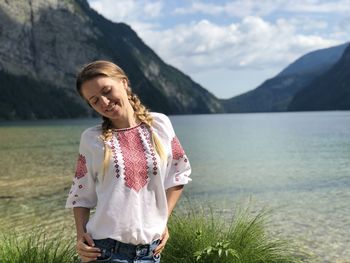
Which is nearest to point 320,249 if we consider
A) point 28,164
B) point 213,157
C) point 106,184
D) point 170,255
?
point 170,255

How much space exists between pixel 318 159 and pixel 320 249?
23.7 metres

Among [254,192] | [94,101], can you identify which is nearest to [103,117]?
[94,101]

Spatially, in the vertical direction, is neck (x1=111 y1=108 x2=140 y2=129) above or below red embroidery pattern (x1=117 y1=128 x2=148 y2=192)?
above

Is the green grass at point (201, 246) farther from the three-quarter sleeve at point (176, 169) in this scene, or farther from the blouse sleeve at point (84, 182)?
the blouse sleeve at point (84, 182)

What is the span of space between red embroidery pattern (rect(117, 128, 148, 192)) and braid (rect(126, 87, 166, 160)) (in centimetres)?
9

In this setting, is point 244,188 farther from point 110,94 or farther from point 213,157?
point 110,94

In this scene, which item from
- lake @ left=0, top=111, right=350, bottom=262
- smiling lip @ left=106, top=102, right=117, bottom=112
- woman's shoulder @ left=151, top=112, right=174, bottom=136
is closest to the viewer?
smiling lip @ left=106, top=102, right=117, bottom=112

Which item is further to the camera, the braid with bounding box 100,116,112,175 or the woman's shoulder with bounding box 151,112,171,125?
the woman's shoulder with bounding box 151,112,171,125

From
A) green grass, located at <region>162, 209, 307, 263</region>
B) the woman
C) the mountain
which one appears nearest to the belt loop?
the woman

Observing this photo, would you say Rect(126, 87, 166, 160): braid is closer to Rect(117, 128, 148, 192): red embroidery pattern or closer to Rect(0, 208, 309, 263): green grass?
Rect(117, 128, 148, 192): red embroidery pattern

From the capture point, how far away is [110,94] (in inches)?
115

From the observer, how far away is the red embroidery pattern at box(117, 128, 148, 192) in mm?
2832

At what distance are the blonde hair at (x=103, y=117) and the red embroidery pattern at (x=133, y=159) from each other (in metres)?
0.08

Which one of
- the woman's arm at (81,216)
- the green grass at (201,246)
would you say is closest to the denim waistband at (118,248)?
the woman's arm at (81,216)
